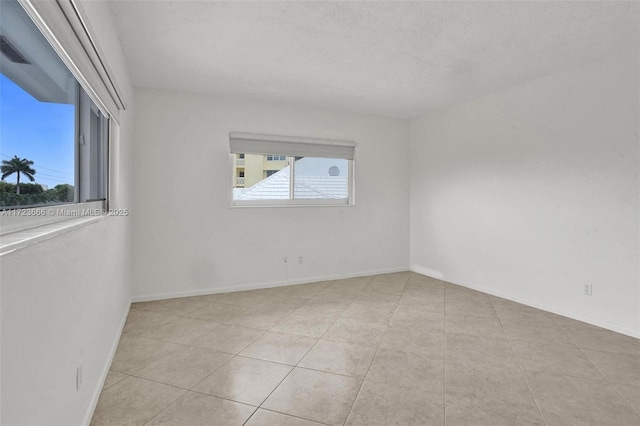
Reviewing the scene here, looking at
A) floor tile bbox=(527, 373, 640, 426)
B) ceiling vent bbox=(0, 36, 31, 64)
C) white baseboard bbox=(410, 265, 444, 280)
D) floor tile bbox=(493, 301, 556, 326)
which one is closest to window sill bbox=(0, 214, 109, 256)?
ceiling vent bbox=(0, 36, 31, 64)

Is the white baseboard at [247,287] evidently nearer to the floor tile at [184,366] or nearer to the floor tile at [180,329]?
the floor tile at [180,329]

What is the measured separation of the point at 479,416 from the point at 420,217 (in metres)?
3.52

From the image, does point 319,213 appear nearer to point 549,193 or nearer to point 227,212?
point 227,212

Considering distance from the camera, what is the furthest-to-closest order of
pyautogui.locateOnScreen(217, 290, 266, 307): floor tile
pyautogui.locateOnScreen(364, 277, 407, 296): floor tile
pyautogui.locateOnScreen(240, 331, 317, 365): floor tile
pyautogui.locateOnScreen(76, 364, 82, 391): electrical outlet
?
pyautogui.locateOnScreen(364, 277, 407, 296): floor tile, pyautogui.locateOnScreen(217, 290, 266, 307): floor tile, pyautogui.locateOnScreen(240, 331, 317, 365): floor tile, pyautogui.locateOnScreen(76, 364, 82, 391): electrical outlet

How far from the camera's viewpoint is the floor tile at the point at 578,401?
1740mm

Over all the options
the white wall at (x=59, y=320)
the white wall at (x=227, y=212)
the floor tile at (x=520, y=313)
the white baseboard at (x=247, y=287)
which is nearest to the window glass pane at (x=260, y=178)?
the white wall at (x=227, y=212)

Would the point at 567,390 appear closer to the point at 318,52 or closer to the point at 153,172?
the point at 318,52

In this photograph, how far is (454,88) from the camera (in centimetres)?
376

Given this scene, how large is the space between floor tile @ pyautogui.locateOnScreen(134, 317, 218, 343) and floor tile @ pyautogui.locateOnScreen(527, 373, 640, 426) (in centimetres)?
242

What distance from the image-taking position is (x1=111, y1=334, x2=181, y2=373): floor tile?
2258 mm

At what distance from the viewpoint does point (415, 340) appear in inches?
106

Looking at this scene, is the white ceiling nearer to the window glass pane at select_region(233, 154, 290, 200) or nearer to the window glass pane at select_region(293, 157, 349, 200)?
the window glass pane at select_region(233, 154, 290, 200)

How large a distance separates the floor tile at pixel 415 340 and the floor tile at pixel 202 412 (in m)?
1.21

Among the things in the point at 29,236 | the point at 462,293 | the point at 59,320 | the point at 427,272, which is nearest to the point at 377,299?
the point at 462,293
